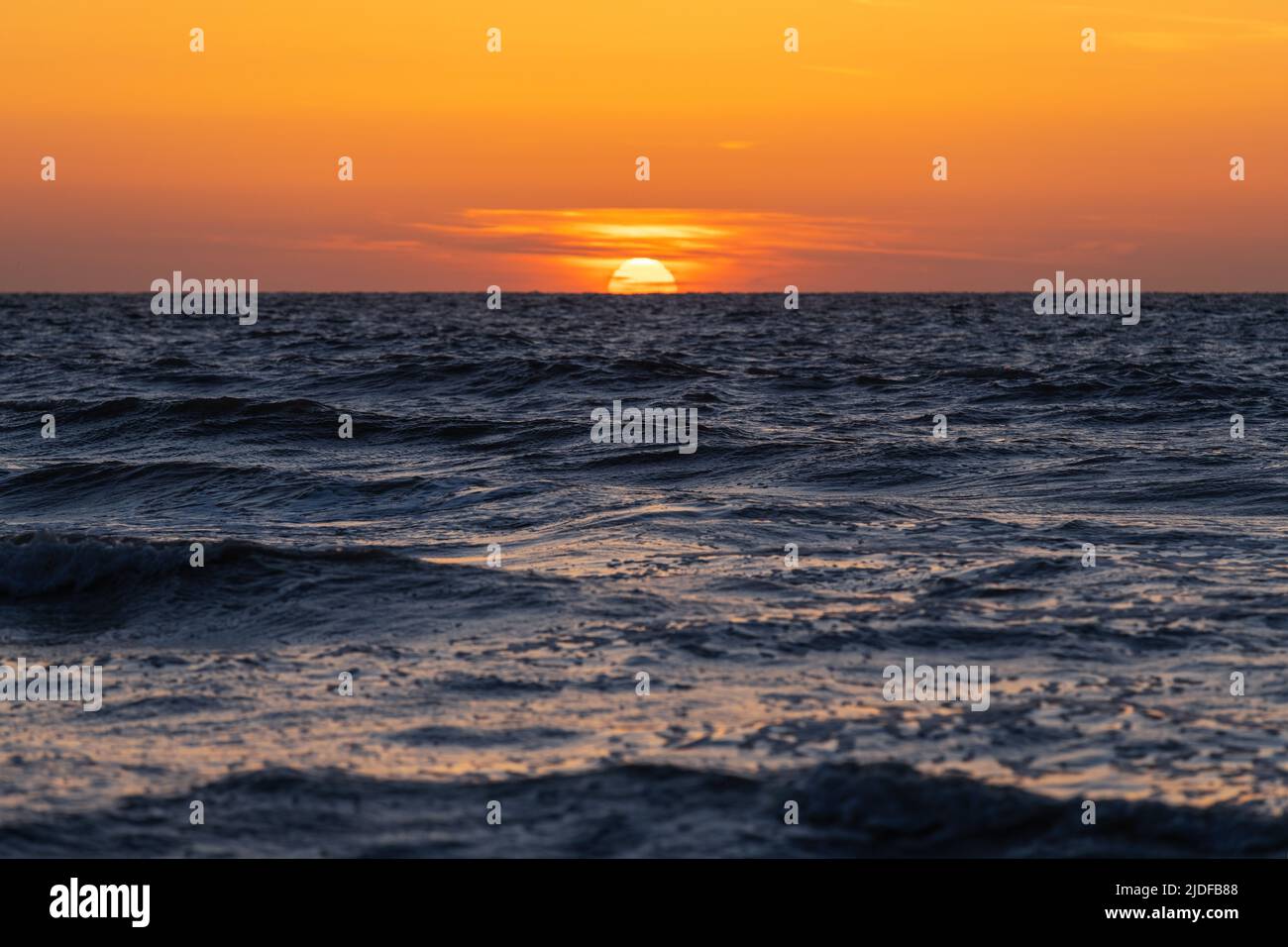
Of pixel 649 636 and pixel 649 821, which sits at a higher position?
pixel 649 636

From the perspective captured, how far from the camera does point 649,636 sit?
332 inches

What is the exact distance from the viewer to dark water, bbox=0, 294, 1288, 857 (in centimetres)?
563

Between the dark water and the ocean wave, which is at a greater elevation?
the dark water

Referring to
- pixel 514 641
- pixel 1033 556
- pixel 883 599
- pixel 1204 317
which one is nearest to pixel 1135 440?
pixel 1033 556

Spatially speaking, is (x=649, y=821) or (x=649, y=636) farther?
(x=649, y=636)

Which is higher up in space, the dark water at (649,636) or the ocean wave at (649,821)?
the dark water at (649,636)

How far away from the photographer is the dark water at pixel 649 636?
18.5 ft

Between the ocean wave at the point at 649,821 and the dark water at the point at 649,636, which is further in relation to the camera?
the dark water at the point at 649,636

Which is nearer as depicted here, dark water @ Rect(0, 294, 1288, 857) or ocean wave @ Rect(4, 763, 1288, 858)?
ocean wave @ Rect(4, 763, 1288, 858)

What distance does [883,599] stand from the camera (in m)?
9.36

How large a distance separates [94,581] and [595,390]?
18.8 m
